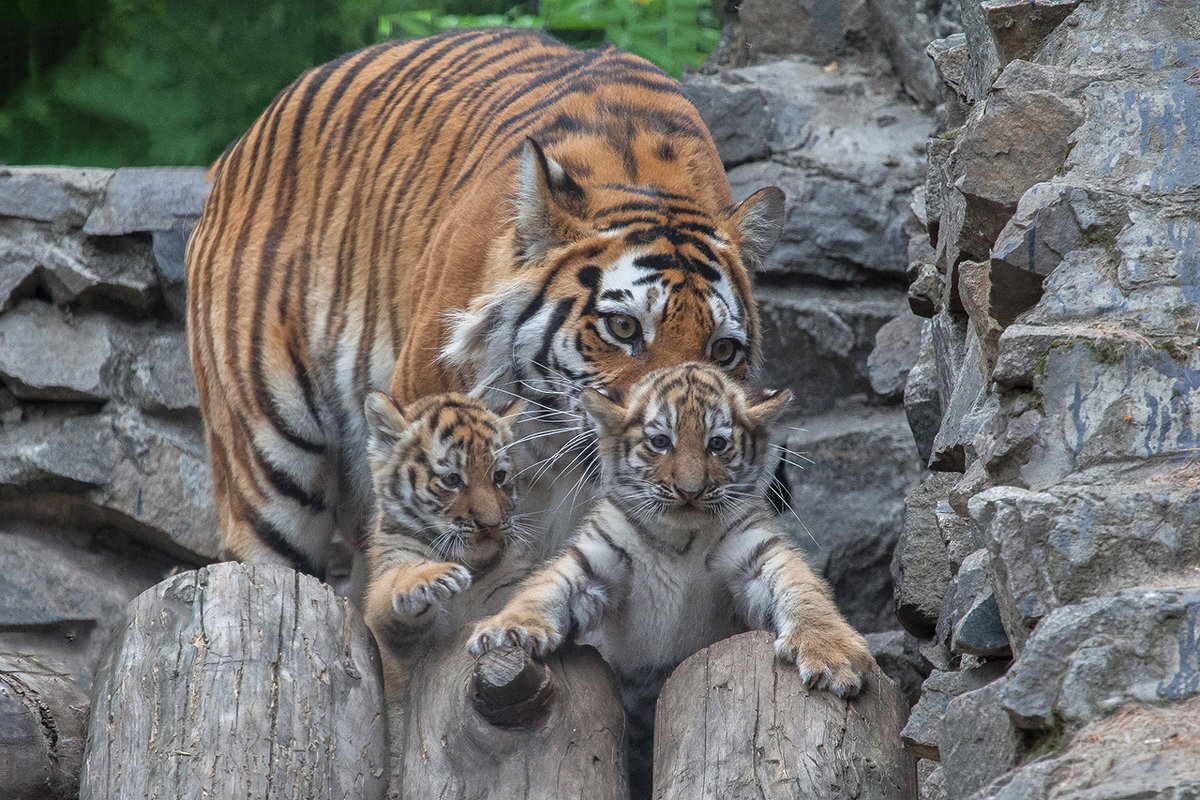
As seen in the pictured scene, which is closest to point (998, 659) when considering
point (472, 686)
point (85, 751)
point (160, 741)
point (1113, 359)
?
point (1113, 359)

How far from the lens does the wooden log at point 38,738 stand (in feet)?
9.34

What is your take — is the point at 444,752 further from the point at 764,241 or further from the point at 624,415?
the point at 764,241

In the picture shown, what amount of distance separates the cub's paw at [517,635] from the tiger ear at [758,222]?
4.75 ft

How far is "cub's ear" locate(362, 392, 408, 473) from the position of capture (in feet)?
11.6

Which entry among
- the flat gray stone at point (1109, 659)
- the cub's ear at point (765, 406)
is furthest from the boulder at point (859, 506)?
the flat gray stone at point (1109, 659)

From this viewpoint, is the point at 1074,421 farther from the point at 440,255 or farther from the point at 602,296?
the point at 440,255

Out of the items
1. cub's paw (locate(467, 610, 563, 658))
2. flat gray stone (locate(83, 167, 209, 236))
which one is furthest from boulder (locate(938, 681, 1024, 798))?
flat gray stone (locate(83, 167, 209, 236))

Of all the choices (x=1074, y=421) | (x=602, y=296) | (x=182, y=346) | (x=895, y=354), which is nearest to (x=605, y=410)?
(x=602, y=296)

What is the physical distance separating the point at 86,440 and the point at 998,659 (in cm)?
418

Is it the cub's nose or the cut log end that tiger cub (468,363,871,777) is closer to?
the cut log end

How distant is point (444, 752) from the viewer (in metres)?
2.67

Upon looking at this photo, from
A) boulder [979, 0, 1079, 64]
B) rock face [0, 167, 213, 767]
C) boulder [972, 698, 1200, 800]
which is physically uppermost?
boulder [979, 0, 1079, 64]

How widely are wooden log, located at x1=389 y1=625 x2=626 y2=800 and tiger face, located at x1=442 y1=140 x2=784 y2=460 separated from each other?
86 cm

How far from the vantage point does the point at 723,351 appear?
3502 millimetres
